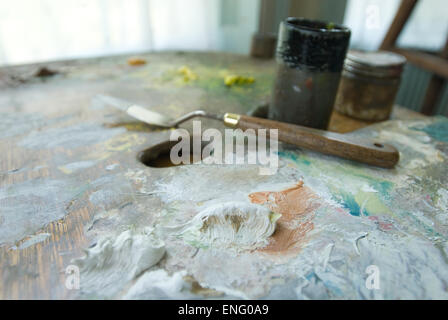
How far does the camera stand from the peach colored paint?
70cm

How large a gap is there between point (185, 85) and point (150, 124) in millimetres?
531

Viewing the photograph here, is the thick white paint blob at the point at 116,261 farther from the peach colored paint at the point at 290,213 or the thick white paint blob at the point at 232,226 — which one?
the peach colored paint at the point at 290,213

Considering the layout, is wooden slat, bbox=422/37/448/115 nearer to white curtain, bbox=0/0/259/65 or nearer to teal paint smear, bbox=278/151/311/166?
white curtain, bbox=0/0/259/65

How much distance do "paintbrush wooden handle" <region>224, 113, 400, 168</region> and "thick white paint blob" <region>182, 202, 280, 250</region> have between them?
341 mm

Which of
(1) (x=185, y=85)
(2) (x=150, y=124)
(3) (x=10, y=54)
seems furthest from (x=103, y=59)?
(2) (x=150, y=124)

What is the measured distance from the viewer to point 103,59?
2088 millimetres

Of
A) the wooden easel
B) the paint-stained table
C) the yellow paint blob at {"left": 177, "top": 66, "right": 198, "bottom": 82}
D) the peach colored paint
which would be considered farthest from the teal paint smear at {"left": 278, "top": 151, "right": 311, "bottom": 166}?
the wooden easel

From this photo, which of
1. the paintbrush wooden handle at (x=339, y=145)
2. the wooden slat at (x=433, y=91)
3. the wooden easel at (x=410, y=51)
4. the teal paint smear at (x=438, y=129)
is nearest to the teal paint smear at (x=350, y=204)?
the paintbrush wooden handle at (x=339, y=145)

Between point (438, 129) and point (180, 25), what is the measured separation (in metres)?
2.09

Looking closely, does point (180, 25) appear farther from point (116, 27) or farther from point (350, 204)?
point (350, 204)

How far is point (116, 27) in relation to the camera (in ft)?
7.63

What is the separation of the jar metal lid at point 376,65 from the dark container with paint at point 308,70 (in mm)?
260

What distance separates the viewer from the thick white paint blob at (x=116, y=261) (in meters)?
0.59
